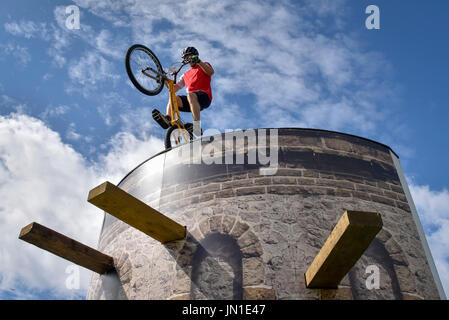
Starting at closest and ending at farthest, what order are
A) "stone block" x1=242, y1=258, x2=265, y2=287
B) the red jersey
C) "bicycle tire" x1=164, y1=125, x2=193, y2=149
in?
1. "stone block" x1=242, y1=258, x2=265, y2=287
2. "bicycle tire" x1=164, y1=125, x2=193, y2=149
3. the red jersey

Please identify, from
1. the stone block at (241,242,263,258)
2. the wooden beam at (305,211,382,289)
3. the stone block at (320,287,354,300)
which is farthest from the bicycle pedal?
the stone block at (320,287,354,300)

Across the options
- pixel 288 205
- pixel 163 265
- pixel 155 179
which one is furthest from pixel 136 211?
pixel 288 205

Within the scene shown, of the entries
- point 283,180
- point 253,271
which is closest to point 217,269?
point 253,271

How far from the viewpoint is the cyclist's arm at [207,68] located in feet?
23.2

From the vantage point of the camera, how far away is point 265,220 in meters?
4.50

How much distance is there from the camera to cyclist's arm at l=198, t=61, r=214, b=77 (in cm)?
708

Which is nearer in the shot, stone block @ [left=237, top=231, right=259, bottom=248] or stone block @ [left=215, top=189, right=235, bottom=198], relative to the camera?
stone block @ [left=237, top=231, right=259, bottom=248]

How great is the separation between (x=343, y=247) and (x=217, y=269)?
1.42m

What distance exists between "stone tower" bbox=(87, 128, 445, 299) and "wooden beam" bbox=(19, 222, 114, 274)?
17 centimetres

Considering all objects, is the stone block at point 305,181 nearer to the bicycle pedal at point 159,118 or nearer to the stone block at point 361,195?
the stone block at point 361,195

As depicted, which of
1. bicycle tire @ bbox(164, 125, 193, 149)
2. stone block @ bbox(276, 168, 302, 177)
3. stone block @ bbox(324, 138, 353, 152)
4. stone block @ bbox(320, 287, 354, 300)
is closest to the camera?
stone block @ bbox(320, 287, 354, 300)

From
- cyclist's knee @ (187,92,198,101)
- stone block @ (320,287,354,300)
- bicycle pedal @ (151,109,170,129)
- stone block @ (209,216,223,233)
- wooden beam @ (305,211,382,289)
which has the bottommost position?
stone block @ (320,287,354,300)

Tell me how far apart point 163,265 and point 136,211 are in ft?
2.43

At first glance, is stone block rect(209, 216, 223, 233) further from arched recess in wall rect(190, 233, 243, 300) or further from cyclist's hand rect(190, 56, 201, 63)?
cyclist's hand rect(190, 56, 201, 63)
